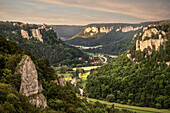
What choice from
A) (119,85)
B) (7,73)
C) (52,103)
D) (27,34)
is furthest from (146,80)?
(27,34)

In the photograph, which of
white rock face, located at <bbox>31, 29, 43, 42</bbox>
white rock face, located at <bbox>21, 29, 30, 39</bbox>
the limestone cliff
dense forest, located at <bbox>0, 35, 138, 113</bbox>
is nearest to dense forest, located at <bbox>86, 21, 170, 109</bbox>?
dense forest, located at <bbox>0, 35, 138, 113</bbox>

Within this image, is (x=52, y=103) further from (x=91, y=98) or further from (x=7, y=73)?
(x=91, y=98)

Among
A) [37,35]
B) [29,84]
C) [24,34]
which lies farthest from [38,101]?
[37,35]

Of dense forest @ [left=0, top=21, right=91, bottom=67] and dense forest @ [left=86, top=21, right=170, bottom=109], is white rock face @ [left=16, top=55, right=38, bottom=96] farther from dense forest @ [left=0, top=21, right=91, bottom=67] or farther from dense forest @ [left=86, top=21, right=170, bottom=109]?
dense forest @ [left=0, top=21, right=91, bottom=67]

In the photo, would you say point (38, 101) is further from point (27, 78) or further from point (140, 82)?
point (140, 82)

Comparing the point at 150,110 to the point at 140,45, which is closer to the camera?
the point at 150,110

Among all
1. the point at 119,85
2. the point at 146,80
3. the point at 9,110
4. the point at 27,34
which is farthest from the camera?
the point at 27,34

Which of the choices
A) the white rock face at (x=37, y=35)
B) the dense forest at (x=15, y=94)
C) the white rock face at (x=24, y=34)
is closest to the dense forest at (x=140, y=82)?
the dense forest at (x=15, y=94)
